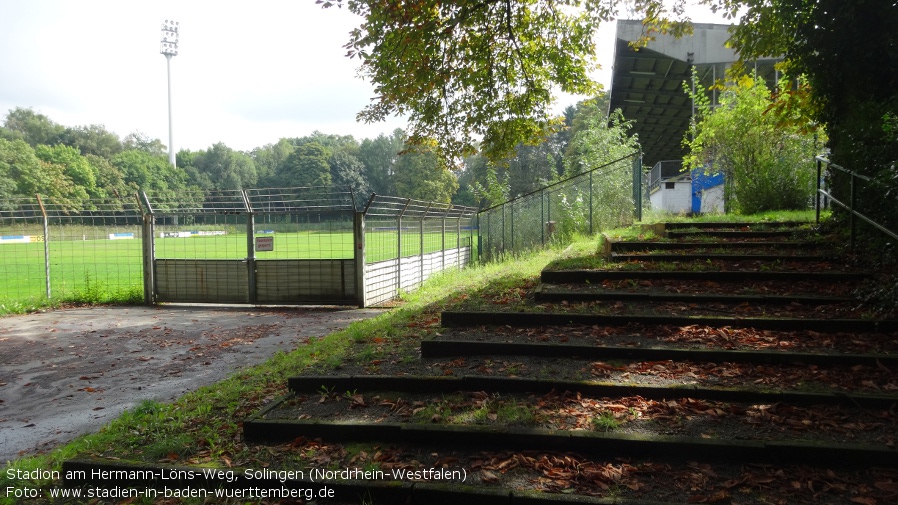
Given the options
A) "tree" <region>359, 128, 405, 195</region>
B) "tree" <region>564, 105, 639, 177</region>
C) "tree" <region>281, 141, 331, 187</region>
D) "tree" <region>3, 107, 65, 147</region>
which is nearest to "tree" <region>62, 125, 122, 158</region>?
"tree" <region>3, 107, 65, 147</region>

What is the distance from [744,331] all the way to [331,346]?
5.02 meters

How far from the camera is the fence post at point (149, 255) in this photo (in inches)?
551

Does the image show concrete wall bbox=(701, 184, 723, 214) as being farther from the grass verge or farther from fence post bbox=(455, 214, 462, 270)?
the grass verge

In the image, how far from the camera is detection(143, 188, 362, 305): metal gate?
13.1 metres

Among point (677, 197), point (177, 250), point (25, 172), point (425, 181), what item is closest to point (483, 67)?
point (177, 250)

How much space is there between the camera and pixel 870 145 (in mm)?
7340

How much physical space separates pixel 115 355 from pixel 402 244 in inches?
304

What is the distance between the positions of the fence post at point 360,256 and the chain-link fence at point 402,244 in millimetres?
130

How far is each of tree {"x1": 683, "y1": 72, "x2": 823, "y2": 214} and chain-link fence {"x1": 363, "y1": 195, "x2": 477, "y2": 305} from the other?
801 centimetres

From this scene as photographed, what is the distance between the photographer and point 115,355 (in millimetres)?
8266

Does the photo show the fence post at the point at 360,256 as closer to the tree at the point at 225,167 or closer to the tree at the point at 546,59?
the tree at the point at 546,59

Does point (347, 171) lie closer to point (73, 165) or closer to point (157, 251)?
point (73, 165)

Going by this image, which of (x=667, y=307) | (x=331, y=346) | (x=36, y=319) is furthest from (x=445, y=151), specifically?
(x=36, y=319)

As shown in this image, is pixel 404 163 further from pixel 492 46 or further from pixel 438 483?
pixel 438 483
